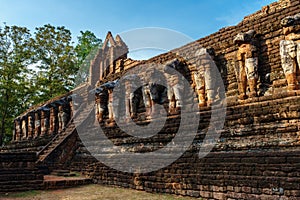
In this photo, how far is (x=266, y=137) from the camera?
5.71 meters

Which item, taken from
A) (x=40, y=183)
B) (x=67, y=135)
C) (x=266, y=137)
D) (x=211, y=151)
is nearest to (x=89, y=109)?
(x=67, y=135)

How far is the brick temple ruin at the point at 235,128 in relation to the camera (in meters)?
5.35

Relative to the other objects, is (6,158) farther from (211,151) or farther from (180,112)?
Answer: (211,151)

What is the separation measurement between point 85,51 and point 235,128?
24296mm

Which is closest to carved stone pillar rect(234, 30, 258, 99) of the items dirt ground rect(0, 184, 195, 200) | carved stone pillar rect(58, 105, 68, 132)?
dirt ground rect(0, 184, 195, 200)

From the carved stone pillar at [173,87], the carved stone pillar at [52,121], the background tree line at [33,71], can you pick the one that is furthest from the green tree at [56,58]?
the carved stone pillar at [173,87]

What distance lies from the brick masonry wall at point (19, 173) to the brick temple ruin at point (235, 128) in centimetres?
2

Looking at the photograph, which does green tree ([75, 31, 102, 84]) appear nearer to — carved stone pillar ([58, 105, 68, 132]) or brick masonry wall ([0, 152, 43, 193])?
carved stone pillar ([58, 105, 68, 132])

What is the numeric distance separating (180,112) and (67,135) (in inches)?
221

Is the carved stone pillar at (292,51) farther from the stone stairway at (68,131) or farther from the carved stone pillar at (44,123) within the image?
the carved stone pillar at (44,123)

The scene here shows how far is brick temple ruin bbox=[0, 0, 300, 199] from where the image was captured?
17.6 feet

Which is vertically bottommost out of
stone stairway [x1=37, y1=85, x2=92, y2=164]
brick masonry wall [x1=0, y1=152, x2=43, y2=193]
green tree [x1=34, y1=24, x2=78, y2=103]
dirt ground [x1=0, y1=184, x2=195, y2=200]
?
dirt ground [x1=0, y1=184, x2=195, y2=200]

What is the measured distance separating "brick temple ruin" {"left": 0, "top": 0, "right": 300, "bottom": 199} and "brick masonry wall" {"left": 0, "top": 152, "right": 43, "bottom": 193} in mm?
23

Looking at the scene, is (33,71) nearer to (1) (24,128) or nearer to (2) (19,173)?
(1) (24,128)
